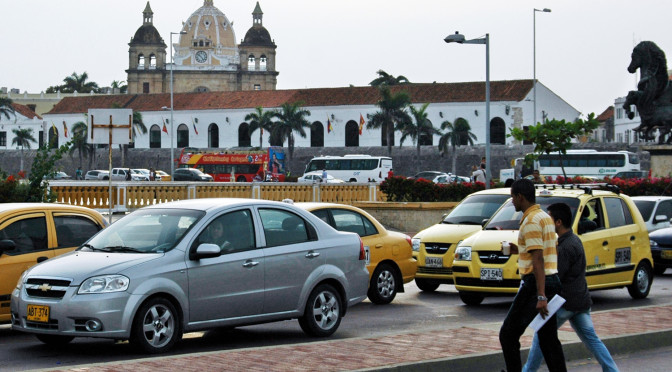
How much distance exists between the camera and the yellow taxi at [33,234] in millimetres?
12039

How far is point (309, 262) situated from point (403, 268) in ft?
14.2

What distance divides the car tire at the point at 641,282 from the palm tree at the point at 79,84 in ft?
553

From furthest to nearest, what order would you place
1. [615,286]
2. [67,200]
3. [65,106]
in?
[65,106] < [67,200] < [615,286]

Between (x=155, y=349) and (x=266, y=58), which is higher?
(x=266, y=58)

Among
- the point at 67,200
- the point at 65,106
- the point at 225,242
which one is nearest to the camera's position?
the point at 225,242

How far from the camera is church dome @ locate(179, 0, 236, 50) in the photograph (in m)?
158

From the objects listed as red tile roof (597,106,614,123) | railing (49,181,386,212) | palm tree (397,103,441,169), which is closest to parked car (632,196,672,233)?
railing (49,181,386,212)

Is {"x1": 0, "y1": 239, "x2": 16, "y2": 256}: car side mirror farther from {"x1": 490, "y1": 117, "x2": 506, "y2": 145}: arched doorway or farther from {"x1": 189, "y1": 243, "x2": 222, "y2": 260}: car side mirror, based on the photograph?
{"x1": 490, "y1": 117, "x2": 506, "y2": 145}: arched doorway

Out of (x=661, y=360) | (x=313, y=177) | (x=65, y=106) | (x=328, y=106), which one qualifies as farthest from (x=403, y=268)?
(x=65, y=106)

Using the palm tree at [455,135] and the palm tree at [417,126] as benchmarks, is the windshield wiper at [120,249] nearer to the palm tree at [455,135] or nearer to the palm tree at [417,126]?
the palm tree at [455,135]

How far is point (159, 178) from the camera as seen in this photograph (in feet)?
265

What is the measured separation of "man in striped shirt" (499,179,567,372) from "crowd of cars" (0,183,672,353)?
3608 millimetres

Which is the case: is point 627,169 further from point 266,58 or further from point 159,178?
point 266,58

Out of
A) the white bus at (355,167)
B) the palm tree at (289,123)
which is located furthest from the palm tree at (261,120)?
the white bus at (355,167)
